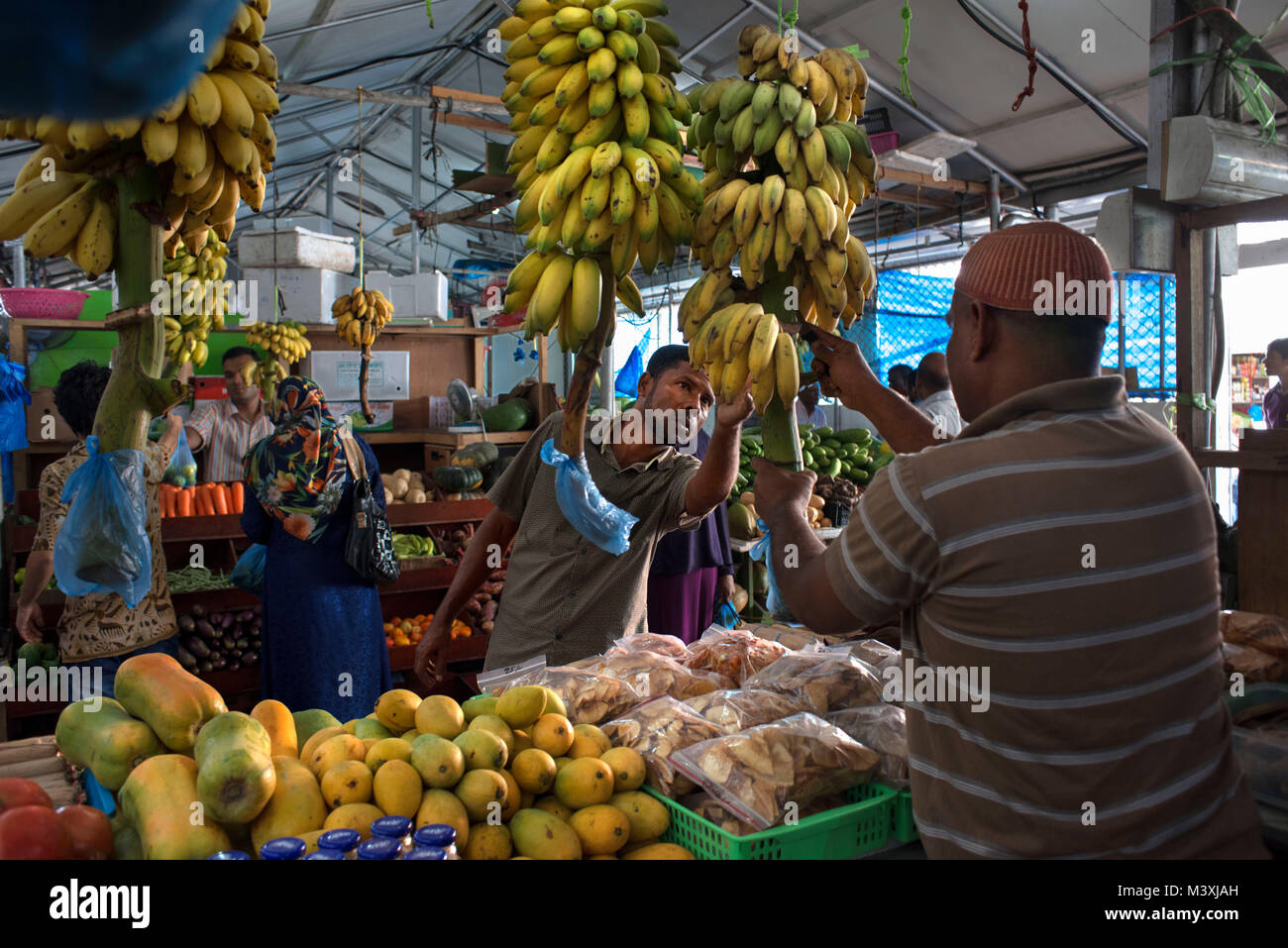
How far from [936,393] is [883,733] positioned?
5.19 m

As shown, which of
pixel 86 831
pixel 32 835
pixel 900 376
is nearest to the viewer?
pixel 32 835

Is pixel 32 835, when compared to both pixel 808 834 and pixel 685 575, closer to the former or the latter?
pixel 808 834

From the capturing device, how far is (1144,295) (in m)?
6.84

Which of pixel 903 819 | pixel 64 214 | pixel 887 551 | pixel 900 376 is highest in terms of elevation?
pixel 900 376

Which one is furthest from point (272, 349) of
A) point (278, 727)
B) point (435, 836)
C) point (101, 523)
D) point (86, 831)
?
point (435, 836)

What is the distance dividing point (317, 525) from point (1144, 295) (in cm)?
645

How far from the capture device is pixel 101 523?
67.1 inches

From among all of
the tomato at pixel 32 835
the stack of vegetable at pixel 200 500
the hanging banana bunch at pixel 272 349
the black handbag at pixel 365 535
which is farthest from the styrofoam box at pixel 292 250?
the tomato at pixel 32 835

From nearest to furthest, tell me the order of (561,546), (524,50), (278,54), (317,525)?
(524,50) < (561,546) < (317,525) < (278,54)

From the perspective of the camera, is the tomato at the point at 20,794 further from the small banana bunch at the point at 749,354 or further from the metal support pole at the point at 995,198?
the metal support pole at the point at 995,198

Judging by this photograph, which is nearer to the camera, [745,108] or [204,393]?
[745,108]

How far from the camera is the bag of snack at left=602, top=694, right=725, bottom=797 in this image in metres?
1.58

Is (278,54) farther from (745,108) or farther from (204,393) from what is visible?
(745,108)

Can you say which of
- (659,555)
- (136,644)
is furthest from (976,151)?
(136,644)
